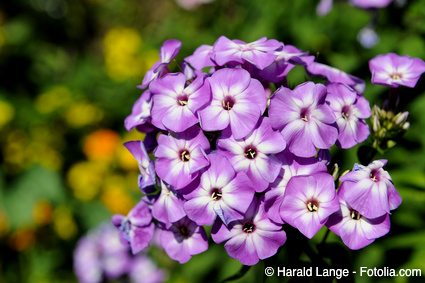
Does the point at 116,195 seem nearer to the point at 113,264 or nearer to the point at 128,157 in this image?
the point at 128,157

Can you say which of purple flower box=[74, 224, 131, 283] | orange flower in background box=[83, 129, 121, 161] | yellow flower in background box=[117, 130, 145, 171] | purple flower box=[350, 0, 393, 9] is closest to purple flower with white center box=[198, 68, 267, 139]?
purple flower box=[350, 0, 393, 9]

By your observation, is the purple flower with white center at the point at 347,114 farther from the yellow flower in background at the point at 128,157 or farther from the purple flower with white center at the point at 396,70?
the yellow flower in background at the point at 128,157

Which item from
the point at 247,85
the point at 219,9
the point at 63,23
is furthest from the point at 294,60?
the point at 63,23

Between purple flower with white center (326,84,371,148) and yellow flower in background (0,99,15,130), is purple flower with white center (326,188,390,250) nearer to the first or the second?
purple flower with white center (326,84,371,148)

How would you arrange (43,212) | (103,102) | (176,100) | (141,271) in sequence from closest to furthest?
(176,100)
(141,271)
(43,212)
(103,102)

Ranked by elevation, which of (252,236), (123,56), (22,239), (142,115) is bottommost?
(22,239)

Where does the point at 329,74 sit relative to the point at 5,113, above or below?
above

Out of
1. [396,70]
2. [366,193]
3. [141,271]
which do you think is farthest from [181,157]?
[141,271]

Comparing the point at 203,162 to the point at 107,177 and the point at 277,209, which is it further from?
the point at 107,177
